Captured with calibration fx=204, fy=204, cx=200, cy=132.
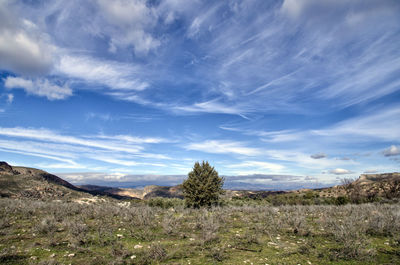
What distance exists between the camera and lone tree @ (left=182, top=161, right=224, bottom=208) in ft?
87.4

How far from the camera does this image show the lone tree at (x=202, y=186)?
87.4 feet

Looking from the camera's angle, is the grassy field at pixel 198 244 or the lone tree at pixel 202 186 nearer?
the grassy field at pixel 198 244

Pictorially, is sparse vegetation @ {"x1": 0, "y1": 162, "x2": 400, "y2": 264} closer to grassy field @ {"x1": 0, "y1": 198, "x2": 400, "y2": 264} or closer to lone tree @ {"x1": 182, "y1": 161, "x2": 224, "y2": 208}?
grassy field @ {"x1": 0, "y1": 198, "x2": 400, "y2": 264}

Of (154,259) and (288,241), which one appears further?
(288,241)

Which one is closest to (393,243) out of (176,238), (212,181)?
(176,238)

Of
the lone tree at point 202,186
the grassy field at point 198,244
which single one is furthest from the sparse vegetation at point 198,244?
the lone tree at point 202,186

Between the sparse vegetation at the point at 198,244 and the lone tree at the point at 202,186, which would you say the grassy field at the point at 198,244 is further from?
the lone tree at the point at 202,186

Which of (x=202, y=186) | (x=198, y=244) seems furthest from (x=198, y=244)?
(x=202, y=186)

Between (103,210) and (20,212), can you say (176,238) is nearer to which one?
(103,210)

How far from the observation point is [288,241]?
9.00 meters

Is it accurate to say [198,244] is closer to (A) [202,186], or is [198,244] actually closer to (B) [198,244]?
(B) [198,244]

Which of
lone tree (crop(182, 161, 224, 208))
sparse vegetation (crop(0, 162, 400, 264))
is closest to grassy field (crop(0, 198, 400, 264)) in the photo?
sparse vegetation (crop(0, 162, 400, 264))

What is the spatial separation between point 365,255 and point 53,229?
12.7m

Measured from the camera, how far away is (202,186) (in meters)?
26.6
